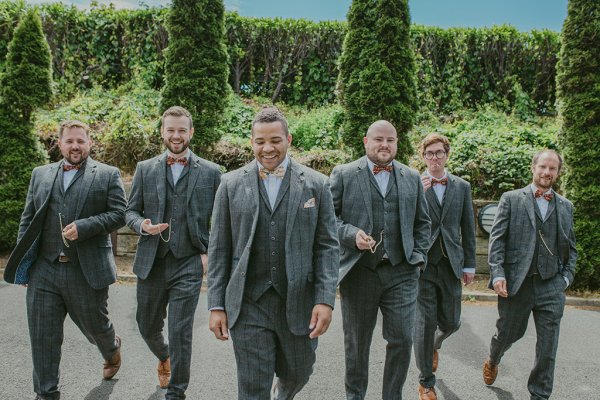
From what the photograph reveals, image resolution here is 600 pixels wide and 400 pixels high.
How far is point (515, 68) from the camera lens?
15281 mm

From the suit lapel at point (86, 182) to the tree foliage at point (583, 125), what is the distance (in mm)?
7578

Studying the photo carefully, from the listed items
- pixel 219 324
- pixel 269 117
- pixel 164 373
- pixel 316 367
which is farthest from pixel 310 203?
pixel 316 367

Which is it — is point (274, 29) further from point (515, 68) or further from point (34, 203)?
Answer: point (34, 203)

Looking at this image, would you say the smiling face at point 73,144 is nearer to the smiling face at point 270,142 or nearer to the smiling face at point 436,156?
the smiling face at point 270,142

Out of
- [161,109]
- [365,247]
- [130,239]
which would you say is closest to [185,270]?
[365,247]

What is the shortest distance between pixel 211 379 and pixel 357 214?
2204mm

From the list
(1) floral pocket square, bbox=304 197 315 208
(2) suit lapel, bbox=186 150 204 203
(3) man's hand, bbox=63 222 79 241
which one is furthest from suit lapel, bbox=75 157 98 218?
(1) floral pocket square, bbox=304 197 315 208

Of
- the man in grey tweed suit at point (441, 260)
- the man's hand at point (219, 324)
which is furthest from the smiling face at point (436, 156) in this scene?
the man's hand at point (219, 324)

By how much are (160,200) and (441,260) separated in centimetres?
260

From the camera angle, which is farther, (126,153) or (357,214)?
(126,153)

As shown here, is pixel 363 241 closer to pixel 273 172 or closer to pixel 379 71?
pixel 273 172

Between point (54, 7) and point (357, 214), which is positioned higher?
point (54, 7)

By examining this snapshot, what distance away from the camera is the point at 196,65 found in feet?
33.1

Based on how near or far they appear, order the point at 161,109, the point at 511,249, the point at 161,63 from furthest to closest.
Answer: the point at 161,63 < the point at 161,109 < the point at 511,249
